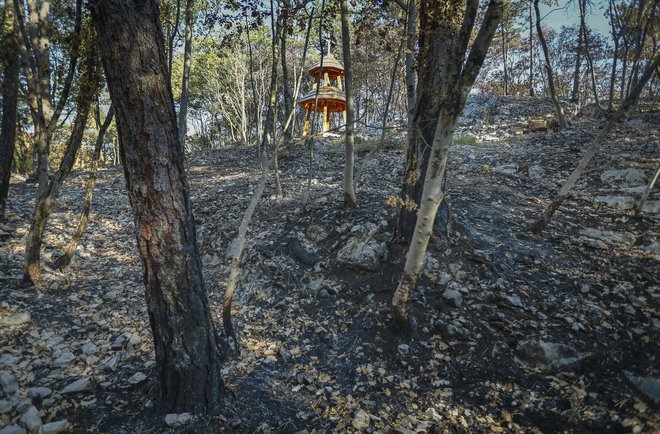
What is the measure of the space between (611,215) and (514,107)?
13.3 meters

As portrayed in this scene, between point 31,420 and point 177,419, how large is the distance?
1.15 meters

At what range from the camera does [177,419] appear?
2.82 m

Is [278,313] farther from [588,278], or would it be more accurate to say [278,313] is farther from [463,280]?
[588,278]

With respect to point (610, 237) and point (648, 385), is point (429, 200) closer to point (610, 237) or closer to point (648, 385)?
point (648, 385)

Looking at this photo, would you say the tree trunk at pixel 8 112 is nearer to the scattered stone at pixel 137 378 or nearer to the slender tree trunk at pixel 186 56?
the slender tree trunk at pixel 186 56

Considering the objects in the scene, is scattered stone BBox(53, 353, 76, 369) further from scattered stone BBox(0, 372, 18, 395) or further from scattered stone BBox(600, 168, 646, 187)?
scattered stone BBox(600, 168, 646, 187)

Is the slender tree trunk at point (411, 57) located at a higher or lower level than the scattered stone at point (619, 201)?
higher

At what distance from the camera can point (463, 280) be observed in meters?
4.61

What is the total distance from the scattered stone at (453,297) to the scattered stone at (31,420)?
428 cm

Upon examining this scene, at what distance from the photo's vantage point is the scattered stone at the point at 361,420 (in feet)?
9.70

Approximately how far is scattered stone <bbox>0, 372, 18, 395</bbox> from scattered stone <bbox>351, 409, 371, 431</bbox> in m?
3.12

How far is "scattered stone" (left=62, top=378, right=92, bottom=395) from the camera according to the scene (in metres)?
3.10

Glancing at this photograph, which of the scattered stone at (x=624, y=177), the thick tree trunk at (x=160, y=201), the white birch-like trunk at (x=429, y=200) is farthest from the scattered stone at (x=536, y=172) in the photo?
the thick tree trunk at (x=160, y=201)

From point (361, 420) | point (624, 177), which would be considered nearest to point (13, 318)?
point (361, 420)
